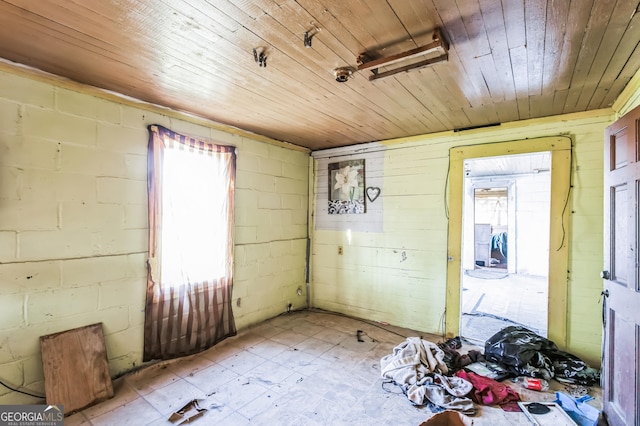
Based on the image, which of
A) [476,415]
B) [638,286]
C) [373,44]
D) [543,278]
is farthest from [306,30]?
[543,278]

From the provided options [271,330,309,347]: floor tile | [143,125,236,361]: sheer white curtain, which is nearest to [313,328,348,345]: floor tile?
[271,330,309,347]: floor tile

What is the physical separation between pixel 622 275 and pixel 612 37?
4.78 feet

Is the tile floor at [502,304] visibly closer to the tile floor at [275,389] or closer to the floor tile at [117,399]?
the tile floor at [275,389]

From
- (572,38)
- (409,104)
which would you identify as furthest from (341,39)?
(572,38)

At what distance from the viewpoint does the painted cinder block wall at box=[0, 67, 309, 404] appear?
2.03 meters

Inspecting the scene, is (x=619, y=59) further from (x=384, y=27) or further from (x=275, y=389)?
(x=275, y=389)

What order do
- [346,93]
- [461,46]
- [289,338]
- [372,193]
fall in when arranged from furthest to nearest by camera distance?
[372,193] → [289,338] → [346,93] → [461,46]

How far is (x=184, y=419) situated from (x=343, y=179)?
3303 millimetres

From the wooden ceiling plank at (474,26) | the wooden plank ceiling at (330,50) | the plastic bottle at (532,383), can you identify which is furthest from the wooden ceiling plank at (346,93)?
the plastic bottle at (532,383)

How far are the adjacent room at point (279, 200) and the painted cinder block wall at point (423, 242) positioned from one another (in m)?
0.02

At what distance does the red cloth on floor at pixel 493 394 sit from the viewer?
7.46 ft

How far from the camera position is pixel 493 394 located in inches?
91.4

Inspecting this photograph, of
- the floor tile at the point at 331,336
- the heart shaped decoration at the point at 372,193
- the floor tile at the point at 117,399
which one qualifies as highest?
the heart shaped decoration at the point at 372,193

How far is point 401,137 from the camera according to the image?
12.6 ft
